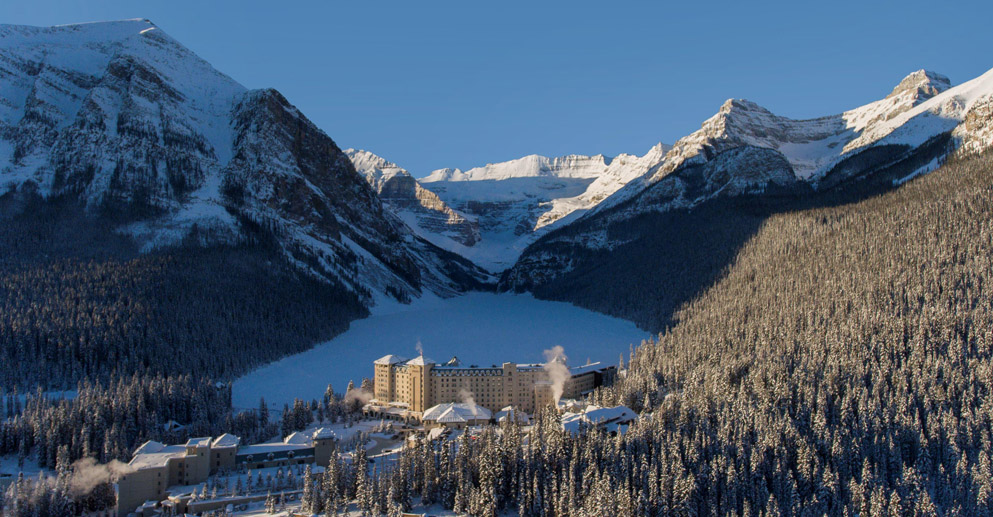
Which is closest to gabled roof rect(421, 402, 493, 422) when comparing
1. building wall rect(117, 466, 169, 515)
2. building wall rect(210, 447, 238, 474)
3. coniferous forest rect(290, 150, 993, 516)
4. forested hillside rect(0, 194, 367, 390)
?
coniferous forest rect(290, 150, 993, 516)

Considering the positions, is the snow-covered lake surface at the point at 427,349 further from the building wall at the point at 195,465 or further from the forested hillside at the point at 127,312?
the building wall at the point at 195,465

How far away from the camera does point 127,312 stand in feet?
468

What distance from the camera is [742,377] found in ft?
325

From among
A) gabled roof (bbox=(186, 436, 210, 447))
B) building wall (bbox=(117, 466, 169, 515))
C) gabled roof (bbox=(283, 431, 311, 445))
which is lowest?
building wall (bbox=(117, 466, 169, 515))

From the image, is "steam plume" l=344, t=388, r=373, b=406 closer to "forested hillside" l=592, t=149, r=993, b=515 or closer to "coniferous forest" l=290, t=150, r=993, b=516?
"coniferous forest" l=290, t=150, r=993, b=516

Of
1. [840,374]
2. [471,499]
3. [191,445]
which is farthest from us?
[840,374]

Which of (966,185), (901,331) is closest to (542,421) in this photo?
(901,331)

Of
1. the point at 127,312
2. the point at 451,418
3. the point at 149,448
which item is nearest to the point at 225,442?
the point at 149,448

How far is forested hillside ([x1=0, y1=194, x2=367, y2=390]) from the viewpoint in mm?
124562

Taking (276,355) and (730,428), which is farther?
(276,355)

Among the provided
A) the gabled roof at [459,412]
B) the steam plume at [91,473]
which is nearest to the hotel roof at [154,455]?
the steam plume at [91,473]

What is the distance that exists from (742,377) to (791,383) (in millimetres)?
6926

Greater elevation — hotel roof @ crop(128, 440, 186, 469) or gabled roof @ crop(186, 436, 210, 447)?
gabled roof @ crop(186, 436, 210, 447)

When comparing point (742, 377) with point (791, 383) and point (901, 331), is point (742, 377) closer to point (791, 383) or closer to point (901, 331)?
point (791, 383)
